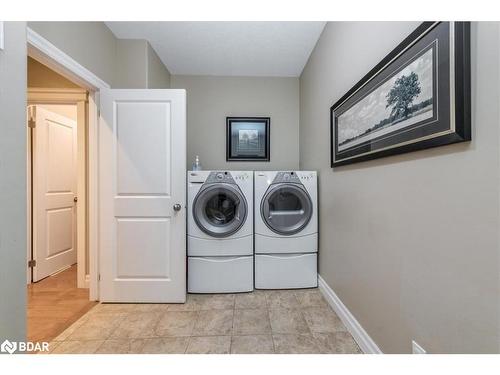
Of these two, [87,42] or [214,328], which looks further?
[87,42]

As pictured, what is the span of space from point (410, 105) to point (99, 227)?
2.44m

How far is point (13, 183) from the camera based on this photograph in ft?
3.23

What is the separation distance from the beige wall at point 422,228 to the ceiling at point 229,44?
0.51 metres

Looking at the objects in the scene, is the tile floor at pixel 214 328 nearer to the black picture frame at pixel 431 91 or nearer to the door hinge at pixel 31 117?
the black picture frame at pixel 431 91

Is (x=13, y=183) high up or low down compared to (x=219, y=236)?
up

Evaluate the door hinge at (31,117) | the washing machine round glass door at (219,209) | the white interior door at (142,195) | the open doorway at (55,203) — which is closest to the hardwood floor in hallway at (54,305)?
the open doorway at (55,203)

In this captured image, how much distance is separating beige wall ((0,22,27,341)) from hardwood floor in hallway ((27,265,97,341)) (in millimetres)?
934

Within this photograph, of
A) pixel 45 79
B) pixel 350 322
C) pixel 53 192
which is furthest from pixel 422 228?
pixel 53 192

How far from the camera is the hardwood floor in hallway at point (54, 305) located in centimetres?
175

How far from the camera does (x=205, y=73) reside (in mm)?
3068

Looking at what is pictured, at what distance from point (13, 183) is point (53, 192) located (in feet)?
7.71

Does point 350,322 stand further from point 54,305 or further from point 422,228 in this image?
point 54,305
